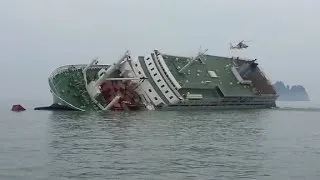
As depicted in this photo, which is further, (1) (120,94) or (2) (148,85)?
(2) (148,85)

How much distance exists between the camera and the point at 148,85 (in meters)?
93.3

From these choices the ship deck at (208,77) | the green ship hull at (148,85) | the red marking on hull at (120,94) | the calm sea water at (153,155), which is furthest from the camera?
the ship deck at (208,77)

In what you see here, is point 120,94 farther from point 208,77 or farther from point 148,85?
point 208,77

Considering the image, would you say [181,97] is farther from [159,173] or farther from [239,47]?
[159,173]

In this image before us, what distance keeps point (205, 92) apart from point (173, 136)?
59846 millimetres

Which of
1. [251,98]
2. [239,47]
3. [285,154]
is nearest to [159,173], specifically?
[285,154]

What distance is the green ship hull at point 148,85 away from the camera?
3425 inches

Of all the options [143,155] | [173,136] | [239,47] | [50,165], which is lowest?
[50,165]

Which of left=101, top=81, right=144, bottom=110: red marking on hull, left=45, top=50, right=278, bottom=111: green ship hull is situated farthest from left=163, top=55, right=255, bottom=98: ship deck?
left=101, top=81, right=144, bottom=110: red marking on hull

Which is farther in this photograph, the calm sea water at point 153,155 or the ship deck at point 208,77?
the ship deck at point 208,77

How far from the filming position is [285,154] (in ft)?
115

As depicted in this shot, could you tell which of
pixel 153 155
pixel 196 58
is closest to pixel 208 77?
pixel 196 58

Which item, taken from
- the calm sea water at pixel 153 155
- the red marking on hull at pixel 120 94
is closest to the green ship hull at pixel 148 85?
the red marking on hull at pixel 120 94

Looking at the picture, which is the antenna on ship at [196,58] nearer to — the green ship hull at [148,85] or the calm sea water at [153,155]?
the green ship hull at [148,85]
